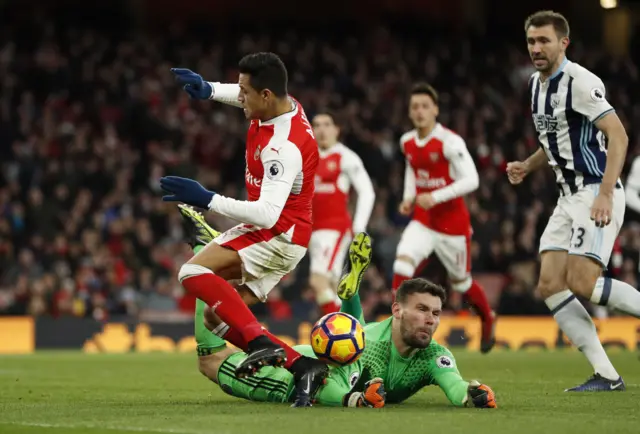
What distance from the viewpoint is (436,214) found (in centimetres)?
1177

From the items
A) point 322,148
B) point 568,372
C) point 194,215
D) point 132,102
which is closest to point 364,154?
point 132,102

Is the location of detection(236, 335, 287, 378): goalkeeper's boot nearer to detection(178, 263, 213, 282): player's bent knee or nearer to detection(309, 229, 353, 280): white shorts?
detection(178, 263, 213, 282): player's bent knee

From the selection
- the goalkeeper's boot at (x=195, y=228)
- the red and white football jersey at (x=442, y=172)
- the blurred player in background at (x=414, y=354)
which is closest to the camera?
the blurred player in background at (x=414, y=354)

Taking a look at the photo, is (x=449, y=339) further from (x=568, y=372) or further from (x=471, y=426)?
(x=471, y=426)

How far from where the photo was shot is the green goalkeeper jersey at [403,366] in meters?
6.74

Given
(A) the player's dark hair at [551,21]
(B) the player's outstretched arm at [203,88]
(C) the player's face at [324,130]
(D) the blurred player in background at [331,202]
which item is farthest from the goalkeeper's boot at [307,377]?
(C) the player's face at [324,130]

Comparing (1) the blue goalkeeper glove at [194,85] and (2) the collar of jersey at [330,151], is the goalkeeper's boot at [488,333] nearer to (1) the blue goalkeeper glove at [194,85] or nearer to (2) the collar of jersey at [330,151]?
(2) the collar of jersey at [330,151]

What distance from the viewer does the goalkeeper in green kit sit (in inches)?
263

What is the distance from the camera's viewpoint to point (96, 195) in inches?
773

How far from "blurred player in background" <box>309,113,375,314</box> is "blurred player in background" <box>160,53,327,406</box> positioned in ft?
16.3

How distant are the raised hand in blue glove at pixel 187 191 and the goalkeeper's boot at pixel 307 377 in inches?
40.5

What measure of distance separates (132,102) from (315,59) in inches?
173

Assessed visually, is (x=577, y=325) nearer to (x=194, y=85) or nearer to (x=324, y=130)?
(x=194, y=85)

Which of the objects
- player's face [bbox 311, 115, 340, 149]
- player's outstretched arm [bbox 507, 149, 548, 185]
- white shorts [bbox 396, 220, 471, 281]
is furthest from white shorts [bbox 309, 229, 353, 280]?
player's outstretched arm [bbox 507, 149, 548, 185]
